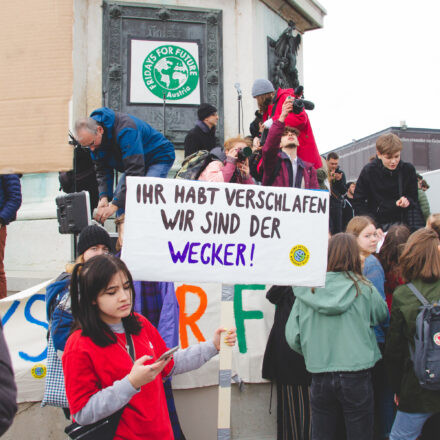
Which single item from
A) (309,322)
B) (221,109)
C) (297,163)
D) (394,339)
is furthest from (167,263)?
(221,109)

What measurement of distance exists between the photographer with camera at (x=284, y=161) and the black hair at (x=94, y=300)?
2583mm

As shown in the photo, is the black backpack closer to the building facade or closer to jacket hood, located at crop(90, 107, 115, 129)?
jacket hood, located at crop(90, 107, 115, 129)

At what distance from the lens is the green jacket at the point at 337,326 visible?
3316 millimetres

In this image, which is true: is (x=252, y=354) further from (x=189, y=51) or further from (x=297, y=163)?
(x=189, y=51)

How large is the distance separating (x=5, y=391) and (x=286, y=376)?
305cm

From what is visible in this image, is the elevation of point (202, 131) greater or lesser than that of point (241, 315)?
greater

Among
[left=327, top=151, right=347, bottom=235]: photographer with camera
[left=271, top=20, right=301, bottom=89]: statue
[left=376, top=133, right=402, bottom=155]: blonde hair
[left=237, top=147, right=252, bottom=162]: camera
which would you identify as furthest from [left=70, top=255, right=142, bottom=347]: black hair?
[left=271, top=20, right=301, bottom=89]: statue

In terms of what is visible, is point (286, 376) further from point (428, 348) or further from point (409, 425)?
point (428, 348)

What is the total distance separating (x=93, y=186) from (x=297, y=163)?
6.78 feet

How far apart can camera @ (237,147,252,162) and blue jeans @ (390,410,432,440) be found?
219cm

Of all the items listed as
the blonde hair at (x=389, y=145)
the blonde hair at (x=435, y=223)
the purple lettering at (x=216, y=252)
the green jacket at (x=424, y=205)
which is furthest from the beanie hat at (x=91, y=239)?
the green jacket at (x=424, y=205)

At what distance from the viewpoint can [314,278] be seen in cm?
286

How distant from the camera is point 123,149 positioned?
4.64 meters

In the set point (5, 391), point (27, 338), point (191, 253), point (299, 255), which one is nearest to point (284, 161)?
point (299, 255)
